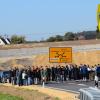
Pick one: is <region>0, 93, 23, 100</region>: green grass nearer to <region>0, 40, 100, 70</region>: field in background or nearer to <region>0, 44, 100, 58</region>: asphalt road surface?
<region>0, 40, 100, 70</region>: field in background

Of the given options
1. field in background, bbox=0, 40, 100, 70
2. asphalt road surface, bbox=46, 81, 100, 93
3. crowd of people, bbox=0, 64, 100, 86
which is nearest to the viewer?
asphalt road surface, bbox=46, 81, 100, 93

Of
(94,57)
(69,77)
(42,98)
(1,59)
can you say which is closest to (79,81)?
(69,77)

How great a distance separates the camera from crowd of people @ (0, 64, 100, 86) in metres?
38.4

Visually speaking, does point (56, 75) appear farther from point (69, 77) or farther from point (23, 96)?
point (23, 96)

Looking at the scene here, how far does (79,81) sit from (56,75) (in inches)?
75.0

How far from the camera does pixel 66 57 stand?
113ft

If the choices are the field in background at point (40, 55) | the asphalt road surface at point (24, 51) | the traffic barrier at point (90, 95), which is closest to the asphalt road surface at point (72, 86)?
the traffic barrier at point (90, 95)

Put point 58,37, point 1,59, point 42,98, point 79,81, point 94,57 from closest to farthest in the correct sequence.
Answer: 1. point 42,98
2. point 79,81
3. point 94,57
4. point 1,59
5. point 58,37

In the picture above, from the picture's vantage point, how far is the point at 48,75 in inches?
1570

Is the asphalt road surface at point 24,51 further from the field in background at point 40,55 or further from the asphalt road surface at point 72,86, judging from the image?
the asphalt road surface at point 72,86

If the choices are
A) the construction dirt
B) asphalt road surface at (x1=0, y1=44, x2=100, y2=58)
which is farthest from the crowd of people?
asphalt road surface at (x1=0, y1=44, x2=100, y2=58)

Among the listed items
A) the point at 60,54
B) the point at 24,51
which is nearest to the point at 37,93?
the point at 60,54

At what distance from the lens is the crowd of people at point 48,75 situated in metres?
38.4

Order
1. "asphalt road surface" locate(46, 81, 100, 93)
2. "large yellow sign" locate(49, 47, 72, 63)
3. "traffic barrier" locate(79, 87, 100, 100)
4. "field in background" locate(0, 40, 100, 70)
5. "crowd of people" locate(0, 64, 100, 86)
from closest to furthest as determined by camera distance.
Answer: "traffic barrier" locate(79, 87, 100, 100)
"asphalt road surface" locate(46, 81, 100, 93)
"large yellow sign" locate(49, 47, 72, 63)
"crowd of people" locate(0, 64, 100, 86)
"field in background" locate(0, 40, 100, 70)
